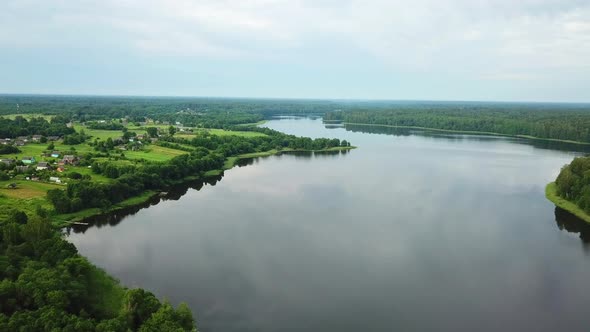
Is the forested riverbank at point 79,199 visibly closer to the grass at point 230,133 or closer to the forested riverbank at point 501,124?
the grass at point 230,133

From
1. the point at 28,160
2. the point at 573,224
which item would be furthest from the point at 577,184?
the point at 28,160

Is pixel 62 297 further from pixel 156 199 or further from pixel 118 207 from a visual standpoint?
pixel 156 199

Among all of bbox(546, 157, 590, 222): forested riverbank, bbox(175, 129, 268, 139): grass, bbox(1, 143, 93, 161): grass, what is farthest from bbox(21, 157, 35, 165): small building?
bbox(546, 157, 590, 222): forested riverbank

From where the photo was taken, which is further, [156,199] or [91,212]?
[156,199]

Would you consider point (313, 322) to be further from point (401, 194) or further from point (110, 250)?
point (401, 194)

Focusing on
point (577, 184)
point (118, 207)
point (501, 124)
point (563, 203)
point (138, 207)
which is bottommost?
point (138, 207)

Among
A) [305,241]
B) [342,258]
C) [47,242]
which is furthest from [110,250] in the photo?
[342,258]

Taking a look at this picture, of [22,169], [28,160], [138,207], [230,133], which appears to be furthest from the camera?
[230,133]

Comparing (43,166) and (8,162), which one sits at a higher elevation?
(8,162)
